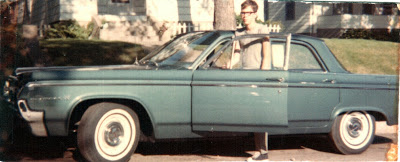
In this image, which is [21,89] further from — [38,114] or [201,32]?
[201,32]

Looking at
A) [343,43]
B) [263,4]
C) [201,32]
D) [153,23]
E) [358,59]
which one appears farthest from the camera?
[263,4]

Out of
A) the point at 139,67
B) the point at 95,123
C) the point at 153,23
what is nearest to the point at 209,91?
the point at 139,67

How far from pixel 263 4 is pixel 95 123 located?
1815 cm

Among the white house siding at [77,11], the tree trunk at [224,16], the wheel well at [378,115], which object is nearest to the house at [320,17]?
the white house siding at [77,11]

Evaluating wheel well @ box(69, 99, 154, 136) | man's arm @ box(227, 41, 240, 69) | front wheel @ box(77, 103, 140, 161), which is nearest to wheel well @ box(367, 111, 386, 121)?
man's arm @ box(227, 41, 240, 69)

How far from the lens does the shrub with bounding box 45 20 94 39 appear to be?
15389 mm

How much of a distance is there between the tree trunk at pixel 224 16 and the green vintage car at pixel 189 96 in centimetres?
464

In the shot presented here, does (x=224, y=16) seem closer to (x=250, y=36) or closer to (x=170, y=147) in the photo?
(x=170, y=147)

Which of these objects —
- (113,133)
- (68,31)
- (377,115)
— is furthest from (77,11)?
(377,115)

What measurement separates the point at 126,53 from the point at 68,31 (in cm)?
409

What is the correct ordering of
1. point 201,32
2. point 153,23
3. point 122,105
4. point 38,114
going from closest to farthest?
point 38,114, point 122,105, point 201,32, point 153,23

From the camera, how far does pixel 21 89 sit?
489 centimetres

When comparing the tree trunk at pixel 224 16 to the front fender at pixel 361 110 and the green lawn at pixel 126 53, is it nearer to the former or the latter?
the green lawn at pixel 126 53

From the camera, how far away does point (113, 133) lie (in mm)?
5164
